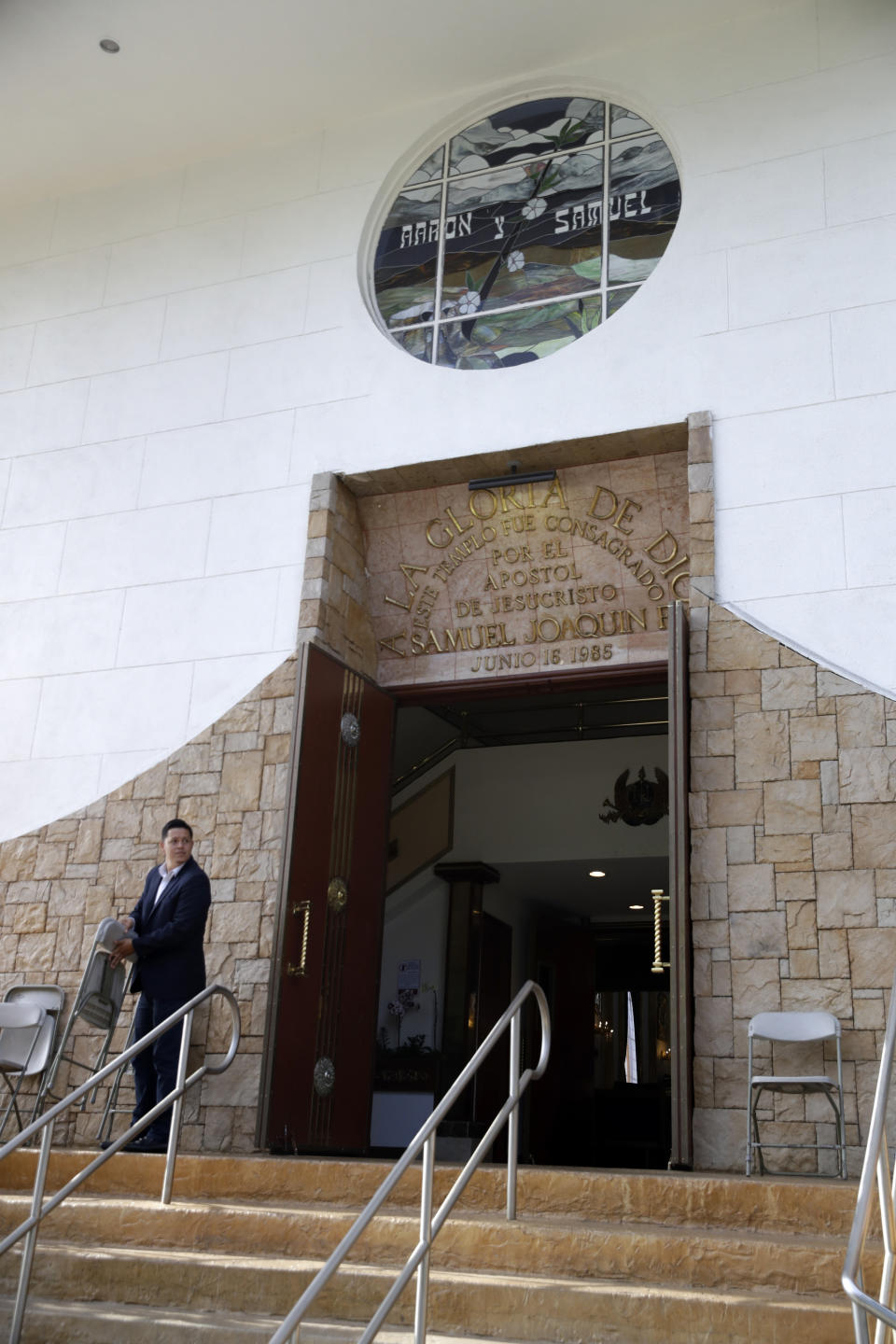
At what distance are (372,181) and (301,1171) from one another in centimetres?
553

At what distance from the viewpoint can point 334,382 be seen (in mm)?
7316

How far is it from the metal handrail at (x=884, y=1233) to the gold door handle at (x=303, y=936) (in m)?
3.29

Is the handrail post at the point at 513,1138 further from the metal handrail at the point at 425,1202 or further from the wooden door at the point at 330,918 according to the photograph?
the wooden door at the point at 330,918

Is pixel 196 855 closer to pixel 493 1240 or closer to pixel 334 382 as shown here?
pixel 334 382

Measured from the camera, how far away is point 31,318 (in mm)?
8305

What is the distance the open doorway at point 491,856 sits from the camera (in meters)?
9.91

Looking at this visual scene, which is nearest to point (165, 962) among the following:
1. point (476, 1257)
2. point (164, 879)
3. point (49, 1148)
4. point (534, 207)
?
point (164, 879)

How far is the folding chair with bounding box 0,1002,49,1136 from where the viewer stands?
6.28 meters

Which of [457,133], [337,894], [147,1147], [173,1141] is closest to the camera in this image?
[173,1141]

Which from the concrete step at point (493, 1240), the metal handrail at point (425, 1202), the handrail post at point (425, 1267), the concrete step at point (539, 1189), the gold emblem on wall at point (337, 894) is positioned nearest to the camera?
the metal handrail at point (425, 1202)

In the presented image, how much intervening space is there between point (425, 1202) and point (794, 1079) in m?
2.08

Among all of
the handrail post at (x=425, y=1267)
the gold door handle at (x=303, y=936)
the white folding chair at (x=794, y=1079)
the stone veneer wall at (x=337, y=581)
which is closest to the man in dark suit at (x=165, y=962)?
the gold door handle at (x=303, y=936)

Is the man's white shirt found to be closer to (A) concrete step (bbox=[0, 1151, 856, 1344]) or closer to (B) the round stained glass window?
(A) concrete step (bbox=[0, 1151, 856, 1344])

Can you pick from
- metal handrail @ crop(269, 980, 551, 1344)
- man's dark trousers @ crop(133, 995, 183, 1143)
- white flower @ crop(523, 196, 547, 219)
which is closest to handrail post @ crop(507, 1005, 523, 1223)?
metal handrail @ crop(269, 980, 551, 1344)
